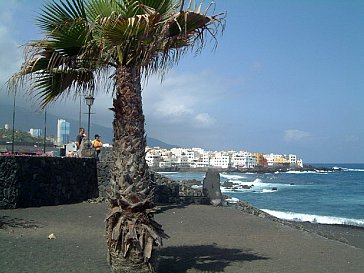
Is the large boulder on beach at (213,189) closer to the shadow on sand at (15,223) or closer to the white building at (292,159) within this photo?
the shadow on sand at (15,223)

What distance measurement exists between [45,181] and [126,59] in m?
10.8

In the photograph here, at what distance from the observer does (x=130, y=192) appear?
5641 mm

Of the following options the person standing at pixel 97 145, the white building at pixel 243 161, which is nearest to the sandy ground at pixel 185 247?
the person standing at pixel 97 145

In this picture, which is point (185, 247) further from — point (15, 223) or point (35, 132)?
point (35, 132)

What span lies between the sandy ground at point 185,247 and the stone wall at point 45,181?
0.62 metres

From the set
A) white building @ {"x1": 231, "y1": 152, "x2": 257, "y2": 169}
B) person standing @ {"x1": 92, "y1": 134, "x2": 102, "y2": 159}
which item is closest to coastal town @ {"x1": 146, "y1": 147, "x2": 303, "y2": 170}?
white building @ {"x1": 231, "y1": 152, "x2": 257, "y2": 169}

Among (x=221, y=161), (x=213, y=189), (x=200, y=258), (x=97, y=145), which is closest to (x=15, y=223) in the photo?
(x=200, y=258)

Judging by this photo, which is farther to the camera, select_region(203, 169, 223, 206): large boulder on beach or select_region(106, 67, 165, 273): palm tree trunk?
select_region(203, 169, 223, 206): large boulder on beach

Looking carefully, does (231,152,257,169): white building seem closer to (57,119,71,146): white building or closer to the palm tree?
(57,119,71,146): white building

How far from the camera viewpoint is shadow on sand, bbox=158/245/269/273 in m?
7.24

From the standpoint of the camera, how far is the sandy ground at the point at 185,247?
7270mm

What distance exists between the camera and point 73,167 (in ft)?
57.1

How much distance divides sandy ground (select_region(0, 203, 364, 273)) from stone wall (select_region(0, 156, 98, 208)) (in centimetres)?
62

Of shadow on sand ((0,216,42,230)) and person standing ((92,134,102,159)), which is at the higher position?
person standing ((92,134,102,159))
